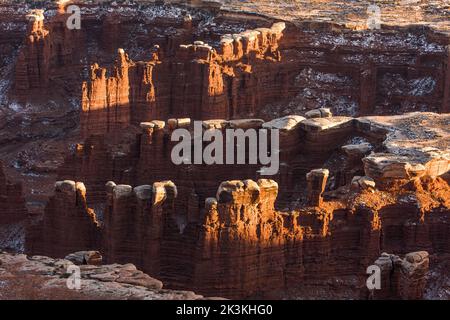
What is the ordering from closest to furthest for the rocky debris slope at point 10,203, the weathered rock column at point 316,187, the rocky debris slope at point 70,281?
the rocky debris slope at point 70,281, the weathered rock column at point 316,187, the rocky debris slope at point 10,203

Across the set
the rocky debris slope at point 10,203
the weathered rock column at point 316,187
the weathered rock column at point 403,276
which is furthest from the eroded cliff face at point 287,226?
the rocky debris slope at point 10,203

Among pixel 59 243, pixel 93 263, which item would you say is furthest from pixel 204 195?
pixel 93 263

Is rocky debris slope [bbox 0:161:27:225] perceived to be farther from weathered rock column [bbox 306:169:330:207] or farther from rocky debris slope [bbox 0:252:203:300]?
rocky debris slope [bbox 0:252:203:300]

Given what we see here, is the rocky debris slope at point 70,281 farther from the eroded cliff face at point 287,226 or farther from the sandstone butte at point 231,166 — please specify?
the eroded cliff face at point 287,226

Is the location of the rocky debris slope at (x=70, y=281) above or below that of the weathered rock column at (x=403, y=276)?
above

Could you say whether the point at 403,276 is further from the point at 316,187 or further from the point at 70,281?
the point at 70,281

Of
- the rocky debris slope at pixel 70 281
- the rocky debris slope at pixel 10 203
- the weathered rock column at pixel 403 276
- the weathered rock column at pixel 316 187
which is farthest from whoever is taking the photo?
the rocky debris slope at pixel 10 203
